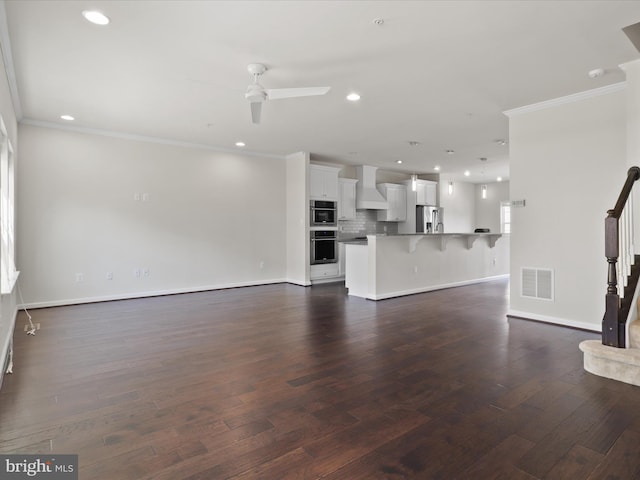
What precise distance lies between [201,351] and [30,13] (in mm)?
2980

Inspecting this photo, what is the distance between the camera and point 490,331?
161 inches

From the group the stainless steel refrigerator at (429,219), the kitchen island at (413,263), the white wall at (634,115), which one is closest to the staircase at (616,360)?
the white wall at (634,115)

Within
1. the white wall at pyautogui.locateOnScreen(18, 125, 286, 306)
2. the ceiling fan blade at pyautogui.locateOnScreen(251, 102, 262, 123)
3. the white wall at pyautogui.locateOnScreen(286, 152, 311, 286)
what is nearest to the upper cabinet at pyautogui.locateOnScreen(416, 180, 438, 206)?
the white wall at pyautogui.locateOnScreen(286, 152, 311, 286)

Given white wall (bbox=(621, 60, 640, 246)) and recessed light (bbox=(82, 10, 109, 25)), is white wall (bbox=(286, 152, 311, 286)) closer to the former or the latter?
recessed light (bbox=(82, 10, 109, 25))

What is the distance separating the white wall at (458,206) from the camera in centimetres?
1089

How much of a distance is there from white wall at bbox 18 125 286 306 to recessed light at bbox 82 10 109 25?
3.50 m

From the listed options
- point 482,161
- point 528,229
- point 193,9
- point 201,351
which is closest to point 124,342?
point 201,351

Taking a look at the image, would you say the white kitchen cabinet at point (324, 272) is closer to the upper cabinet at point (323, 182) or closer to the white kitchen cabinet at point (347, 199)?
the white kitchen cabinet at point (347, 199)

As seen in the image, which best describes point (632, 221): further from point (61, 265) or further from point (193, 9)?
point (61, 265)

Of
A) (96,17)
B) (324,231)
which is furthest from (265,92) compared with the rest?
(324,231)

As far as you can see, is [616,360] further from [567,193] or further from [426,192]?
[426,192]

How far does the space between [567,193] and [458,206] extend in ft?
24.3

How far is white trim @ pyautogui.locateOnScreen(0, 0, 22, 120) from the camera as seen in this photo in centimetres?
268

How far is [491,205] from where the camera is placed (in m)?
11.9
